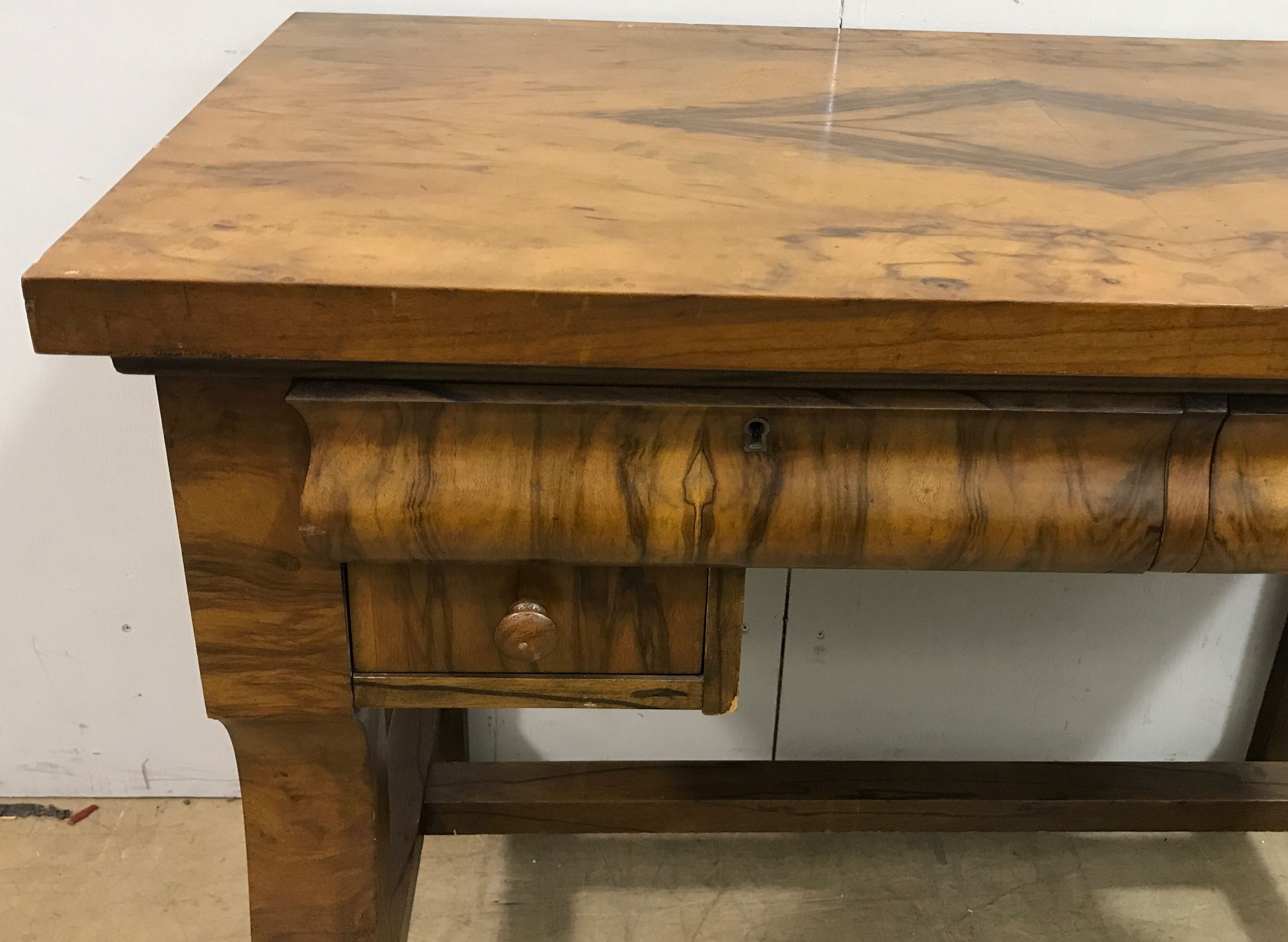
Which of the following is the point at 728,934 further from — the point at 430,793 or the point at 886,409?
the point at 886,409

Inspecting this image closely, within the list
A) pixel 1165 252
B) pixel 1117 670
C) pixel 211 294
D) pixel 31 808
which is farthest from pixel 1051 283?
pixel 31 808

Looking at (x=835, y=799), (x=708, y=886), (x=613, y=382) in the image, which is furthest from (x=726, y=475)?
(x=708, y=886)

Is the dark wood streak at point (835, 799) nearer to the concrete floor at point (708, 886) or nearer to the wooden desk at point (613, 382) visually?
the concrete floor at point (708, 886)

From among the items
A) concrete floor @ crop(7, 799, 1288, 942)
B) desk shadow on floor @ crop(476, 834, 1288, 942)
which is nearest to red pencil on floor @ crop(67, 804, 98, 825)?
concrete floor @ crop(7, 799, 1288, 942)

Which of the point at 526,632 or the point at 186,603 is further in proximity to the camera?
the point at 186,603

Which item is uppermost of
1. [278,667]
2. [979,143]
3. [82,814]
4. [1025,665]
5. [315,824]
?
[979,143]

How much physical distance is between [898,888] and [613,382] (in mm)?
814

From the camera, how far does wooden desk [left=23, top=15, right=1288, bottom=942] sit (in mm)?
443

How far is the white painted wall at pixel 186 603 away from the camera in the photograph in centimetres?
91

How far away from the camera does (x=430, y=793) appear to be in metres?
0.95

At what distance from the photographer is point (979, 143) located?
2.05 feet

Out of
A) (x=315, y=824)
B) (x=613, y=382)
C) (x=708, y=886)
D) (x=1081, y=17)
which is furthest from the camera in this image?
(x=708, y=886)

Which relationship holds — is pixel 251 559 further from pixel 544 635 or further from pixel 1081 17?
pixel 1081 17

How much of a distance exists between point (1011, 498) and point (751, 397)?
4.8 inches
